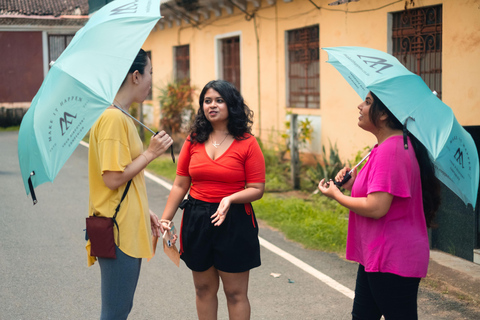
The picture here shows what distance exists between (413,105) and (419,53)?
231 inches

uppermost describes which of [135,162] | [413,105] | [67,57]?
[67,57]

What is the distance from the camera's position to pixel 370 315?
3193 millimetres

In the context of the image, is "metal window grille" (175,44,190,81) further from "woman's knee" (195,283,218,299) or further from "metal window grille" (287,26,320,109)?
"woman's knee" (195,283,218,299)

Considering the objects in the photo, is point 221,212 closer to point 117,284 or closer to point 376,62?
point 117,284

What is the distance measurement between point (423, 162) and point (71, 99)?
182 cm

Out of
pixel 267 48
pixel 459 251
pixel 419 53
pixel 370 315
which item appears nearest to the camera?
pixel 370 315

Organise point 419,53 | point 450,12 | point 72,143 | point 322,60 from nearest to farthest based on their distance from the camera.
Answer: point 72,143 → point 450,12 → point 419,53 → point 322,60

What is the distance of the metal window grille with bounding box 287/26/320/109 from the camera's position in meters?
11.1

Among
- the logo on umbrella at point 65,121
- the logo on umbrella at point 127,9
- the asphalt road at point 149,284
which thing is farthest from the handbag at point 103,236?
the asphalt road at point 149,284

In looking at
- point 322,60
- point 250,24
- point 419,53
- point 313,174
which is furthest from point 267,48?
point 419,53

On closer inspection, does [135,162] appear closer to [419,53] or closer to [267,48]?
[419,53]

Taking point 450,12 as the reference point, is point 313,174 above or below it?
below

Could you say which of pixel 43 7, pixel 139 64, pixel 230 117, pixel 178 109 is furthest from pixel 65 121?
pixel 43 7

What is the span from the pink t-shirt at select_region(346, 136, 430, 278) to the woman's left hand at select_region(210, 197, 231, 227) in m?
0.78
